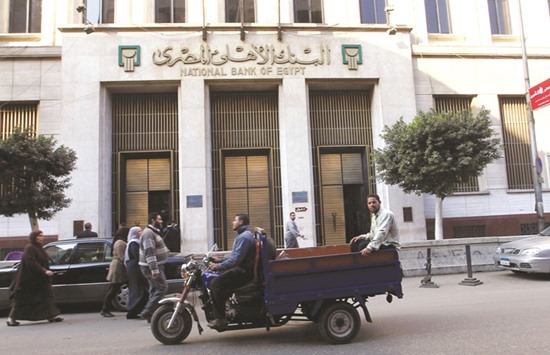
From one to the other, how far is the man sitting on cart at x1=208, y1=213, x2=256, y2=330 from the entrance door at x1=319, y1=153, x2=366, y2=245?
11.5 metres

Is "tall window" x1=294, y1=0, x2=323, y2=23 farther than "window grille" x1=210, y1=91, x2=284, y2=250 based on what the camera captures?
Yes

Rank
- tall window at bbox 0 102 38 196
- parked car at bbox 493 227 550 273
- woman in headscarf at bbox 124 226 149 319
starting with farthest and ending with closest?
tall window at bbox 0 102 38 196
parked car at bbox 493 227 550 273
woman in headscarf at bbox 124 226 149 319

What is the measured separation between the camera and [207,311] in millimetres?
5848

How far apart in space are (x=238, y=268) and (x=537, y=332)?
4100 millimetres

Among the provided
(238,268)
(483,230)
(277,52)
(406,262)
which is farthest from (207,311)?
(483,230)

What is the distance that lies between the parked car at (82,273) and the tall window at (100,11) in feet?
36.5

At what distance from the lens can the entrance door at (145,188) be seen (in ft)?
54.9

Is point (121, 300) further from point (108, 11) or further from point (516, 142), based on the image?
point (516, 142)

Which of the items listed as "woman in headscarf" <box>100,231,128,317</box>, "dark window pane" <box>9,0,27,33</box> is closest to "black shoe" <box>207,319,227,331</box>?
"woman in headscarf" <box>100,231,128,317</box>

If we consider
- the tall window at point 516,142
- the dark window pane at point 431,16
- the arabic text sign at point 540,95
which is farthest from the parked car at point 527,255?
the dark window pane at point 431,16

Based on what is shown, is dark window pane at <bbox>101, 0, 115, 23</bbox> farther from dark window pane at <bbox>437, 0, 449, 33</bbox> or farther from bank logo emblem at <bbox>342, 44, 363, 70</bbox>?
dark window pane at <bbox>437, 0, 449, 33</bbox>

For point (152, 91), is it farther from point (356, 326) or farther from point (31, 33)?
point (356, 326)

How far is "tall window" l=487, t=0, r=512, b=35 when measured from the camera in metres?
19.2

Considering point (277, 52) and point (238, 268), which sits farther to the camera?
point (277, 52)
